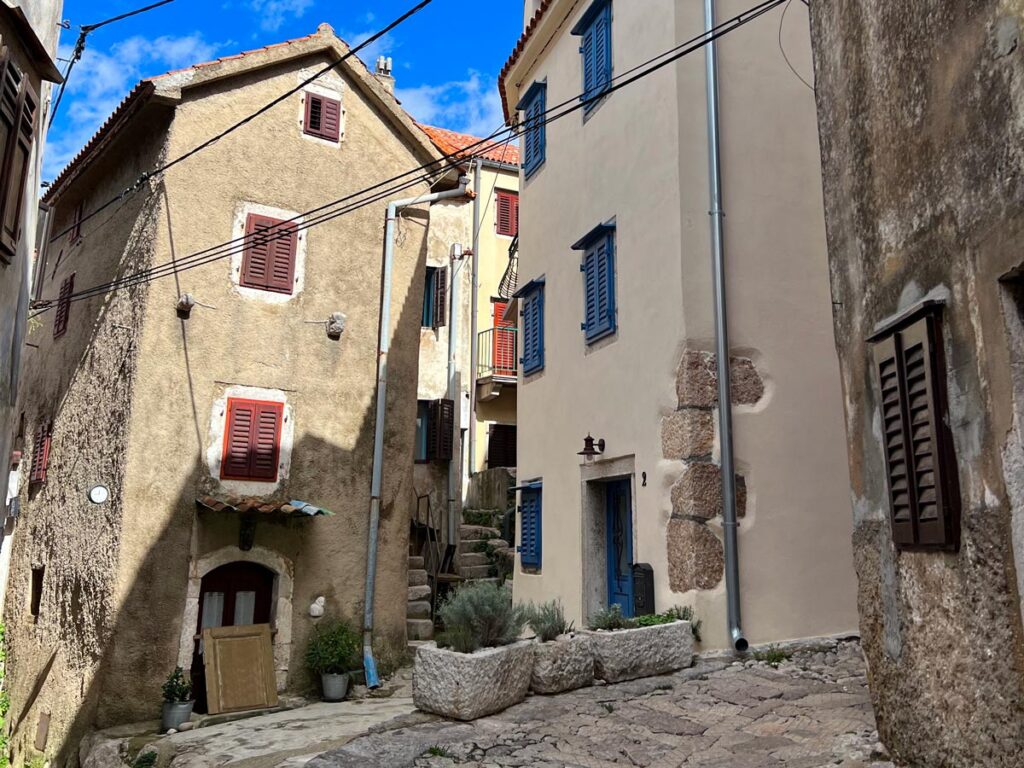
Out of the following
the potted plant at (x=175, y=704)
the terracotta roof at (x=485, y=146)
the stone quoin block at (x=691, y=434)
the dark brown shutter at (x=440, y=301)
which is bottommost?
the potted plant at (x=175, y=704)

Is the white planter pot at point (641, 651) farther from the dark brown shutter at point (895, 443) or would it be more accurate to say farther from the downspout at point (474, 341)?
the downspout at point (474, 341)

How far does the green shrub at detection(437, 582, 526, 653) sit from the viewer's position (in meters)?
7.11

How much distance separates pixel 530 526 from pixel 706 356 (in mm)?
4053

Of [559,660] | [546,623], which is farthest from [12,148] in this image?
[559,660]

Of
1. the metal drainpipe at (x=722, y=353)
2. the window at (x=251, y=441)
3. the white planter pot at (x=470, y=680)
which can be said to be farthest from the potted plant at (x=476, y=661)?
the window at (x=251, y=441)

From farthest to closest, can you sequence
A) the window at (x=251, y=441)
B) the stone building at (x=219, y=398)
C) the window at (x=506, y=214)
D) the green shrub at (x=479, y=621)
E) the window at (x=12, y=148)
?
the window at (x=506, y=214)
the window at (x=251, y=441)
the stone building at (x=219, y=398)
the green shrub at (x=479, y=621)
the window at (x=12, y=148)

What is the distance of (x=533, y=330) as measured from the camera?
12.4 meters

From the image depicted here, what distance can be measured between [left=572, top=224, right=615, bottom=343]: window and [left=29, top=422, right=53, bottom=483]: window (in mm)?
8487

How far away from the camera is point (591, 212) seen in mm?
10906

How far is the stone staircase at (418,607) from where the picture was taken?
13625 mm

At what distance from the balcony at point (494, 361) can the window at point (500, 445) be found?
2.98ft

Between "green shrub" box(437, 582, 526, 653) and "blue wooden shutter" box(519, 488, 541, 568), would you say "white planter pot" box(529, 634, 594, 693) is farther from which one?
"blue wooden shutter" box(519, 488, 541, 568)

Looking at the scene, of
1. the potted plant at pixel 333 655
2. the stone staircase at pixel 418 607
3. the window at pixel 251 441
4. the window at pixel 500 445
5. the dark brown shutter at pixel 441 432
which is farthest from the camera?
the window at pixel 500 445

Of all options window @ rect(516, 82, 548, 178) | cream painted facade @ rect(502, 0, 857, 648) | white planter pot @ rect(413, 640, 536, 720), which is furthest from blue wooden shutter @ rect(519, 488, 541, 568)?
window @ rect(516, 82, 548, 178)
